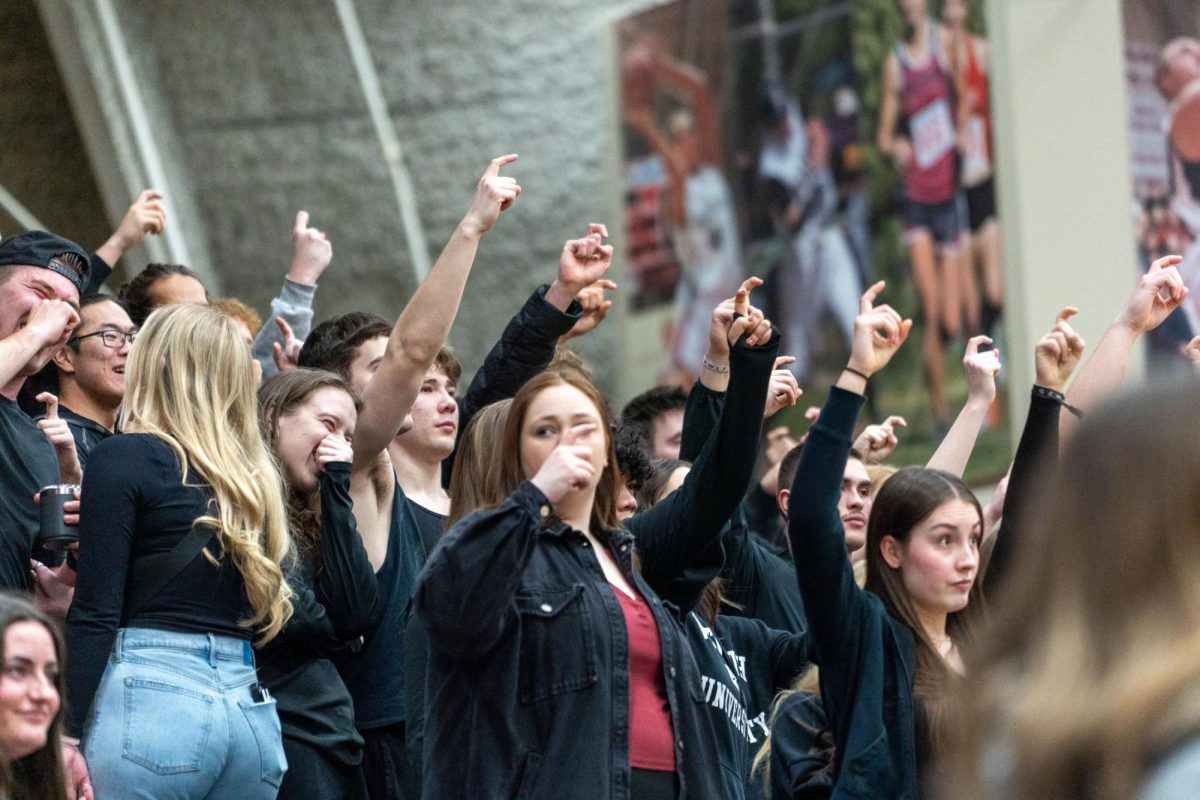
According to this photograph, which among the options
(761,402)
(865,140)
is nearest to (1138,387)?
(761,402)

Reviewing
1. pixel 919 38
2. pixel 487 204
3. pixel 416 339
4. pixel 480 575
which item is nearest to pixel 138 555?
pixel 416 339

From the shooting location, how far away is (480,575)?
3.14 meters

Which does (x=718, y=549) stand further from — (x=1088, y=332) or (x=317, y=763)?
(x=1088, y=332)

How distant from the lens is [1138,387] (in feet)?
5.77

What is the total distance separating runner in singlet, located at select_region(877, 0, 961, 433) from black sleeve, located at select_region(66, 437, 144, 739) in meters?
5.60

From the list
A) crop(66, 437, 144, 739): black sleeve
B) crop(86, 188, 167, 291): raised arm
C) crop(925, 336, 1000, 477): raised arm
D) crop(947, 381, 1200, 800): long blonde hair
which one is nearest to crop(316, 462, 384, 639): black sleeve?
crop(66, 437, 144, 739): black sleeve

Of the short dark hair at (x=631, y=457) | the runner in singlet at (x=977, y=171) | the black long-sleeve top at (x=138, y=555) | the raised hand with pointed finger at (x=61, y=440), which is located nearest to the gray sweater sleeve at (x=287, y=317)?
the raised hand with pointed finger at (x=61, y=440)

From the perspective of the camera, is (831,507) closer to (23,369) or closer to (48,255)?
(23,369)

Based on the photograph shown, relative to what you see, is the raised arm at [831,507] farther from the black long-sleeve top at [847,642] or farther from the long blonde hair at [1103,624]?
the long blonde hair at [1103,624]

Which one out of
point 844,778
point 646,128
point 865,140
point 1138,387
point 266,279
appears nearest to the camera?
point 1138,387

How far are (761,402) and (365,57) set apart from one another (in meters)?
7.17

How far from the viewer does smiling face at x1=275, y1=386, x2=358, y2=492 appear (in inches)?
165

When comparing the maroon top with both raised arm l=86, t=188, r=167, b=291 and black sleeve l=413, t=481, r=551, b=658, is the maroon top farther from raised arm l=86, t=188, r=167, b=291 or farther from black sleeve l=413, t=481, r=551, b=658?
raised arm l=86, t=188, r=167, b=291

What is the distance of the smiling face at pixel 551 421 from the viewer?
3.41 metres
